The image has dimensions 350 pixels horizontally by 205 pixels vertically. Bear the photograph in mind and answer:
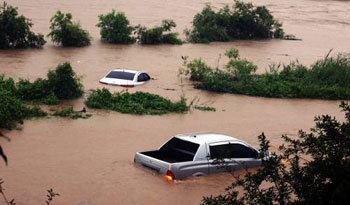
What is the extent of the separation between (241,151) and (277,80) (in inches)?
462

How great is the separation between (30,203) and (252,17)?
2683 cm

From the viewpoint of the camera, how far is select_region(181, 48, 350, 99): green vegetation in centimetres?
2367

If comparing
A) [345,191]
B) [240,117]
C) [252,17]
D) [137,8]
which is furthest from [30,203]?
[137,8]

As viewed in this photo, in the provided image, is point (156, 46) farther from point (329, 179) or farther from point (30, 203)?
point (329, 179)

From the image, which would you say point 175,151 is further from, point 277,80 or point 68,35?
point 68,35

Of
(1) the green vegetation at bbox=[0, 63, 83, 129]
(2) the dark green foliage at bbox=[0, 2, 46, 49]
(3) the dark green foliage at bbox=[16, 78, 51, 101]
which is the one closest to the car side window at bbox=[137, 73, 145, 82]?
(1) the green vegetation at bbox=[0, 63, 83, 129]

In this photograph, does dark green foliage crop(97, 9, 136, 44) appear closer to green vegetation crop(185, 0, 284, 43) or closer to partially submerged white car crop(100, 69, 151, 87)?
green vegetation crop(185, 0, 284, 43)

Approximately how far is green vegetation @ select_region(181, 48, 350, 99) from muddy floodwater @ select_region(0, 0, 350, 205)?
54cm

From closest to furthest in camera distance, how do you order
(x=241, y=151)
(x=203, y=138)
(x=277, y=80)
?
(x=203, y=138) < (x=241, y=151) < (x=277, y=80)

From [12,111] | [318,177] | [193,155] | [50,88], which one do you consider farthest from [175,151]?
[50,88]

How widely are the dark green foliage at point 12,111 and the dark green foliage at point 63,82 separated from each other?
A: 1.63 metres

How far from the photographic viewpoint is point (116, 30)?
32.2 meters

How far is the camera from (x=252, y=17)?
37062 millimetres

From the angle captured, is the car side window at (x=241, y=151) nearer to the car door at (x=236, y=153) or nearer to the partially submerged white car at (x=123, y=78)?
the car door at (x=236, y=153)
